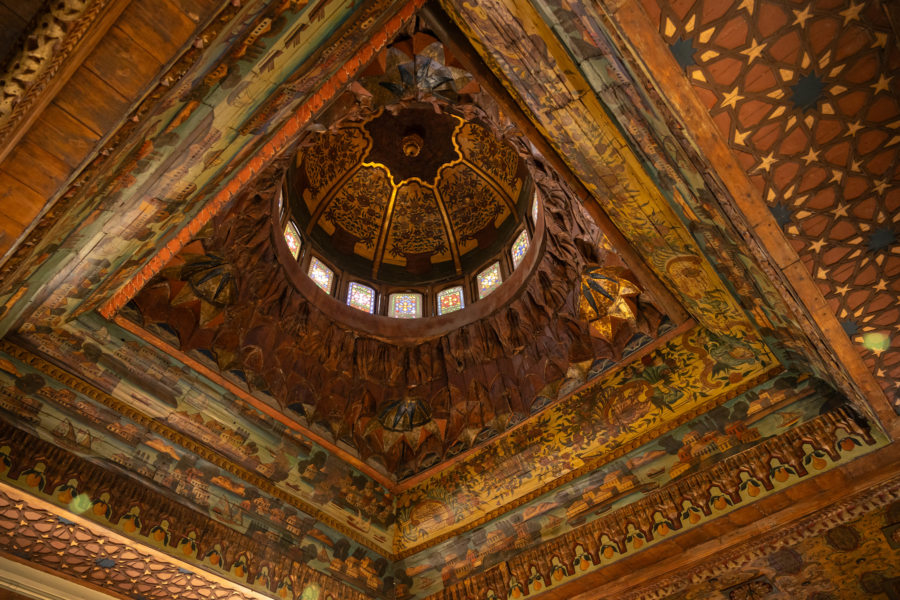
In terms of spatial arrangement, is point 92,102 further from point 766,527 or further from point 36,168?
point 766,527

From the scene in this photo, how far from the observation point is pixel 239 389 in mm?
7777

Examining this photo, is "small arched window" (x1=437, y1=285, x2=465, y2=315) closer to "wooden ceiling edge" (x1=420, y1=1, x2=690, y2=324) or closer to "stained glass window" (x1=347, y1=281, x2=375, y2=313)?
"stained glass window" (x1=347, y1=281, x2=375, y2=313)

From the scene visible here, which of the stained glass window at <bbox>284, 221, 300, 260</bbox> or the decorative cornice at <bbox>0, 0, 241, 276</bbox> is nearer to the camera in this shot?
the decorative cornice at <bbox>0, 0, 241, 276</bbox>

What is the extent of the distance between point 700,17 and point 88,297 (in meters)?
6.05

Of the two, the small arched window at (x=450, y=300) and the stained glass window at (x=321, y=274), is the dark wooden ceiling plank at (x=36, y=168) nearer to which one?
the stained glass window at (x=321, y=274)

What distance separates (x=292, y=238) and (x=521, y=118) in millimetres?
5651

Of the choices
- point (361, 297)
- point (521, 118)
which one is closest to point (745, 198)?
point (521, 118)

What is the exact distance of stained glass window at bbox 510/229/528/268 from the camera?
10.4 metres

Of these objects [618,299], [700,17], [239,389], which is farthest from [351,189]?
[700,17]

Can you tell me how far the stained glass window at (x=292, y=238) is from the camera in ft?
32.9

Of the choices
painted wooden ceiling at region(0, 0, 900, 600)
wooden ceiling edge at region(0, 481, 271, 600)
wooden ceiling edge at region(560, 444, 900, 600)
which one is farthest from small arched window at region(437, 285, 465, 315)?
wooden ceiling edge at region(0, 481, 271, 600)

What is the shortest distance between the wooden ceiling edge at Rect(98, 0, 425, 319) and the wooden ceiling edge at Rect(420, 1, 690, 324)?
45 centimetres

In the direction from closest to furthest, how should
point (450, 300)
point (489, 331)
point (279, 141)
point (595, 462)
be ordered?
point (279, 141), point (595, 462), point (489, 331), point (450, 300)

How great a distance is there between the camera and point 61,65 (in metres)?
3.17
